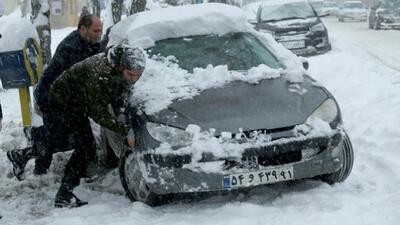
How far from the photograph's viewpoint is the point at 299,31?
587 inches

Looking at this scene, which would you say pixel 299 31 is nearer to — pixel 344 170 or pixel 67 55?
pixel 67 55

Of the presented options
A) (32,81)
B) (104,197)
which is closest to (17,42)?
(32,81)

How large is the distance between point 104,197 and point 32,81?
287 centimetres

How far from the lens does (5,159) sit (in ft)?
22.0

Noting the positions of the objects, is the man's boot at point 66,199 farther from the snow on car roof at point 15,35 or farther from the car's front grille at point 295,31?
the car's front grille at point 295,31

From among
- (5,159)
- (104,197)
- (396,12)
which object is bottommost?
(396,12)

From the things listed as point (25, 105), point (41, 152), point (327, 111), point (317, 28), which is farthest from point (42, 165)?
point (317, 28)

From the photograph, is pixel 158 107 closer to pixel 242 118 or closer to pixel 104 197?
pixel 242 118

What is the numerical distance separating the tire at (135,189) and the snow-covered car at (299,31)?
10483mm

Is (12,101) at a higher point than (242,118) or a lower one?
lower

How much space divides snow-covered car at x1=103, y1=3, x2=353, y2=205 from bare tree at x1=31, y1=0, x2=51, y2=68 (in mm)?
3646

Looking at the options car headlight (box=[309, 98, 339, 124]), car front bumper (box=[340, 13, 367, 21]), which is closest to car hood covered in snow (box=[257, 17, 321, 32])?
car headlight (box=[309, 98, 339, 124])

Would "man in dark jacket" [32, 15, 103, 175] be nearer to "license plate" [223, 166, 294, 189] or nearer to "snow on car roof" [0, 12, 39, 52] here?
"snow on car roof" [0, 12, 39, 52]

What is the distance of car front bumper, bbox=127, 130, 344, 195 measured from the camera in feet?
13.9
